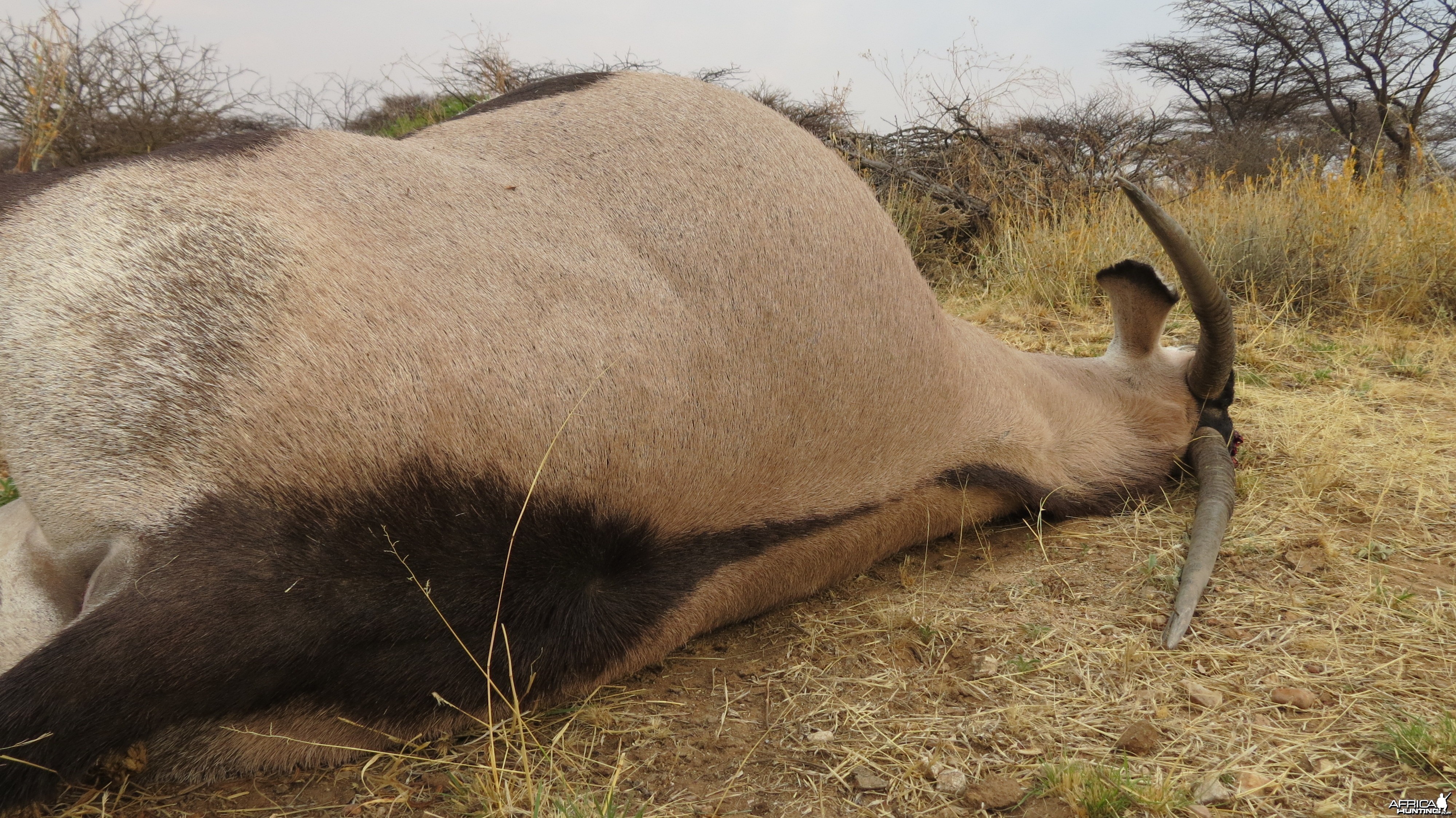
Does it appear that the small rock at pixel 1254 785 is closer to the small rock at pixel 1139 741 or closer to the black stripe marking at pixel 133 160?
the small rock at pixel 1139 741

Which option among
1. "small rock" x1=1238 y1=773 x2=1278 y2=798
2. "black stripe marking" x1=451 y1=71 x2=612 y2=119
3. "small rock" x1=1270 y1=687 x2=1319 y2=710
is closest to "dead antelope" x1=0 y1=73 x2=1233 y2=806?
"black stripe marking" x1=451 y1=71 x2=612 y2=119

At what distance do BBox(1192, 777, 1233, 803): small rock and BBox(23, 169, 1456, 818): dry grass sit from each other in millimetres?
14

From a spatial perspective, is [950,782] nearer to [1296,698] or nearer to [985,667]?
[985,667]

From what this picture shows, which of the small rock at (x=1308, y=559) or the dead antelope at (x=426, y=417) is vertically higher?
the dead antelope at (x=426, y=417)

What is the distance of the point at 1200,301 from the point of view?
2771 mm

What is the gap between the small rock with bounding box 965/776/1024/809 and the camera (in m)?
1.63

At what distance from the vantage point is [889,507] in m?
2.29

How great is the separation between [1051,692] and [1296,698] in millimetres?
514

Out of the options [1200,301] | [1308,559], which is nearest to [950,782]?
[1308,559]

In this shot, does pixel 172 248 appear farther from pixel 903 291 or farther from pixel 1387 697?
pixel 1387 697

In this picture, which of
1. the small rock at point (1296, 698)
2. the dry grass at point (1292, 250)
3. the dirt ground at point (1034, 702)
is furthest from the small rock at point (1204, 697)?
the dry grass at point (1292, 250)

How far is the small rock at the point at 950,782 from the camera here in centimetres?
168

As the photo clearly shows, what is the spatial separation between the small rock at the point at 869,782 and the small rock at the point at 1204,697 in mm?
763

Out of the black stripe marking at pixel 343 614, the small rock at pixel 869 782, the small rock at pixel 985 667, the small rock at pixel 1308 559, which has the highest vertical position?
the black stripe marking at pixel 343 614
